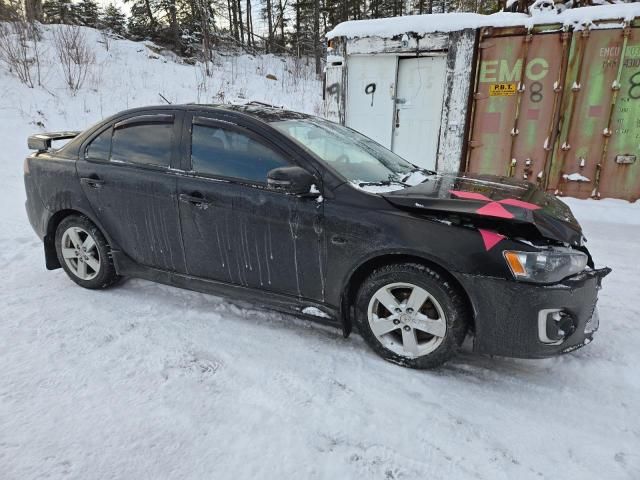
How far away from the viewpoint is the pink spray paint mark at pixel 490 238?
2.36 m

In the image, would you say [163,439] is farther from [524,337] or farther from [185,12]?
[185,12]

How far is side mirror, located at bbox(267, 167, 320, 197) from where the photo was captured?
260 centimetres

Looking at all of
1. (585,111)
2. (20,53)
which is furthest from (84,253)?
(20,53)

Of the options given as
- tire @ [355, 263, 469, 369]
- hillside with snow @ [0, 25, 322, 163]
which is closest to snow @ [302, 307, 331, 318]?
tire @ [355, 263, 469, 369]

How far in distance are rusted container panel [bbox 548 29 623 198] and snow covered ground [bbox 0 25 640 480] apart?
369 centimetres

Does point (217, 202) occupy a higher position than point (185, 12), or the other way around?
point (185, 12)

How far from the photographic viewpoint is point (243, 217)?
2.94 m

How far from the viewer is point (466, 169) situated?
7.48 meters

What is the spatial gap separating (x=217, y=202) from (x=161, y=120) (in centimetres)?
87

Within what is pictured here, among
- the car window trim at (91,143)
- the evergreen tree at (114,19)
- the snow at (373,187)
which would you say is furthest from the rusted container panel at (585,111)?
the evergreen tree at (114,19)

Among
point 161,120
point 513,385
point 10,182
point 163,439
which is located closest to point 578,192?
point 513,385

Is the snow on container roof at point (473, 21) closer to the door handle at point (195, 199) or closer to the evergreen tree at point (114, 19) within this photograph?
the door handle at point (195, 199)

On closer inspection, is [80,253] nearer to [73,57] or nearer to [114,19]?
[73,57]

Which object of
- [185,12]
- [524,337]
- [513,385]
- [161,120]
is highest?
[185,12]
